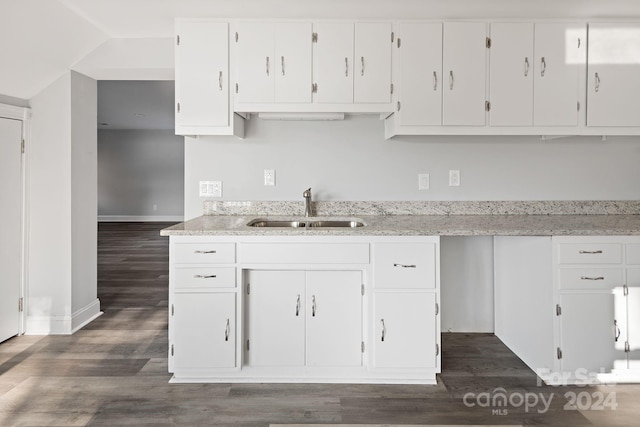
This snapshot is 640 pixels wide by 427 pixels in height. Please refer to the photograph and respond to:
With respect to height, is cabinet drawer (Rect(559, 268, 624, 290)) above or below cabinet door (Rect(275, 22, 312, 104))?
below

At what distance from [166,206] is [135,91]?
200 inches

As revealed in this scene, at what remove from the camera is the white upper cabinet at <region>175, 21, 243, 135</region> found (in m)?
2.72

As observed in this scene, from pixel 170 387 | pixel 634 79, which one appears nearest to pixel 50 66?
pixel 170 387

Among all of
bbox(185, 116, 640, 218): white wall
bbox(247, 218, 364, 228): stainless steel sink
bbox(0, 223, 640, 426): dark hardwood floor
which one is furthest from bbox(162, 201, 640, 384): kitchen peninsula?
bbox(185, 116, 640, 218): white wall

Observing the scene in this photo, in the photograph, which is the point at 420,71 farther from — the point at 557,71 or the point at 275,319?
the point at 275,319

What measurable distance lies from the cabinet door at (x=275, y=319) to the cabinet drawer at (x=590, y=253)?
4.72ft

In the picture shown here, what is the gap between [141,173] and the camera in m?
11.5

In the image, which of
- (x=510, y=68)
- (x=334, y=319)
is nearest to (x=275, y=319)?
(x=334, y=319)

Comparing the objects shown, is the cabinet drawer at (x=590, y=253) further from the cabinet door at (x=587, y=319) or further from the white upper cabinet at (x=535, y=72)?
the white upper cabinet at (x=535, y=72)

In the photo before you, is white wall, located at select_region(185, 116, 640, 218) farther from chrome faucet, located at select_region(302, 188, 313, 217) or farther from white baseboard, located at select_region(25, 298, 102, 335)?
white baseboard, located at select_region(25, 298, 102, 335)

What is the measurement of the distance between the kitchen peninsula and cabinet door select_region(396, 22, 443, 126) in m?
0.77

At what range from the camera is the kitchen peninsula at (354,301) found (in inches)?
93.3

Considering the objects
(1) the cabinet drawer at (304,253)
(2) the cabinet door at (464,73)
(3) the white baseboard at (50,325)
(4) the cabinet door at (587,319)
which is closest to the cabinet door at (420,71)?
(2) the cabinet door at (464,73)

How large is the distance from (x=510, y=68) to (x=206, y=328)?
2401mm
